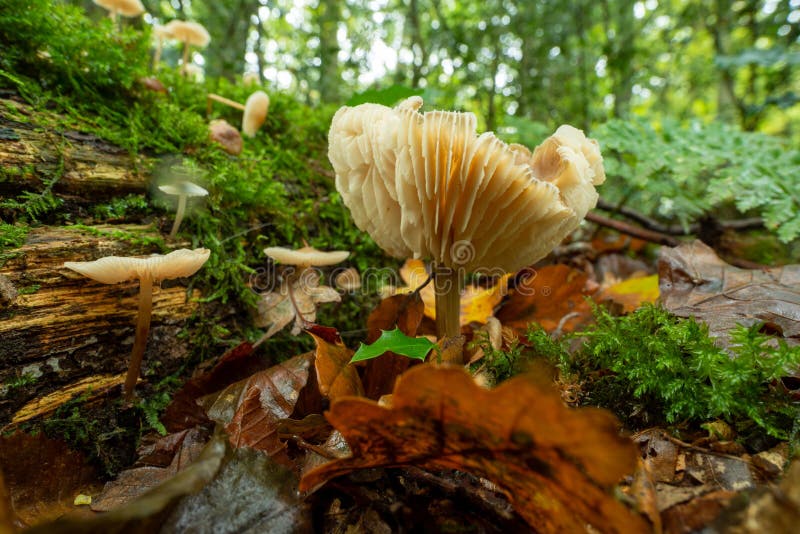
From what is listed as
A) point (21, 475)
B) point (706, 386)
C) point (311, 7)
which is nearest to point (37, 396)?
point (21, 475)

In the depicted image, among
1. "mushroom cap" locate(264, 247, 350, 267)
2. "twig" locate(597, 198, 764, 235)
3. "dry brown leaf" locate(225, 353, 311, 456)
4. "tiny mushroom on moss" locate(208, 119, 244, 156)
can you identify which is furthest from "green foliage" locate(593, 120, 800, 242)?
"dry brown leaf" locate(225, 353, 311, 456)

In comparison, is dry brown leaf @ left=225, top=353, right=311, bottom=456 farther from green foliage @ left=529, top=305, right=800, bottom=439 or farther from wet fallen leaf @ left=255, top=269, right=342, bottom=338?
green foliage @ left=529, top=305, right=800, bottom=439

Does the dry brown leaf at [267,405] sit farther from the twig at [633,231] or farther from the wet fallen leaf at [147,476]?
the twig at [633,231]

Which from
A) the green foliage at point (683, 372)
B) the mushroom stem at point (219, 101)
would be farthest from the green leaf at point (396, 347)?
the mushroom stem at point (219, 101)

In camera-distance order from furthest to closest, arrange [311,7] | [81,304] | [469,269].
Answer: [311,7] < [469,269] < [81,304]

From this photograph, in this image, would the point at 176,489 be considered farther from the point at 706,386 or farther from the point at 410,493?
the point at 706,386

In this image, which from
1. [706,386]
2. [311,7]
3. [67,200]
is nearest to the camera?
[706,386]

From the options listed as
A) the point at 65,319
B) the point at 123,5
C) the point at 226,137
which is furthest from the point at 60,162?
the point at 123,5

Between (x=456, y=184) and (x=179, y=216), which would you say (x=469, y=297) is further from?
(x=179, y=216)
